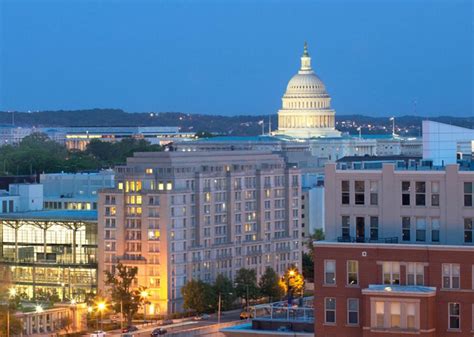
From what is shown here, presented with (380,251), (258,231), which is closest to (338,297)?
(380,251)

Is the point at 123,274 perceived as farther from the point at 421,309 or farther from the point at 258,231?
the point at 421,309

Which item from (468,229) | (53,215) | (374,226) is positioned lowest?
(468,229)

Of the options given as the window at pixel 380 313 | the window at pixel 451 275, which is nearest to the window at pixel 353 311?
the window at pixel 380 313

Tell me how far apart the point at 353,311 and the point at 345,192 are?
357 centimetres

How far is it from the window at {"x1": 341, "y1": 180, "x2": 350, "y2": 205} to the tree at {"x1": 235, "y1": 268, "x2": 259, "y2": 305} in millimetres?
70238

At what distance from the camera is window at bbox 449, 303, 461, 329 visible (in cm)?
5322

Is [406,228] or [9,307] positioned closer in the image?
[406,228]

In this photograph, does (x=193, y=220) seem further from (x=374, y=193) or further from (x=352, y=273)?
(x=352, y=273)

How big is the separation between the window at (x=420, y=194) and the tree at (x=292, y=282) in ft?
234

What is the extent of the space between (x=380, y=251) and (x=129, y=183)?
7557 cm

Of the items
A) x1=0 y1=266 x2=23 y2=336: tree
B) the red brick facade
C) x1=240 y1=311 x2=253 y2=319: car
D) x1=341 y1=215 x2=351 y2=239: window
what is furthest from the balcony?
x1=240 y1=311 x2=253 y2=319: car

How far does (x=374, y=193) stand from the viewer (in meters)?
55.5

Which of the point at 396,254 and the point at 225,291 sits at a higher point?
the point at 396,254

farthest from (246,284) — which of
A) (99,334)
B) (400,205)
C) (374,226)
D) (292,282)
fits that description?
(400,205)
